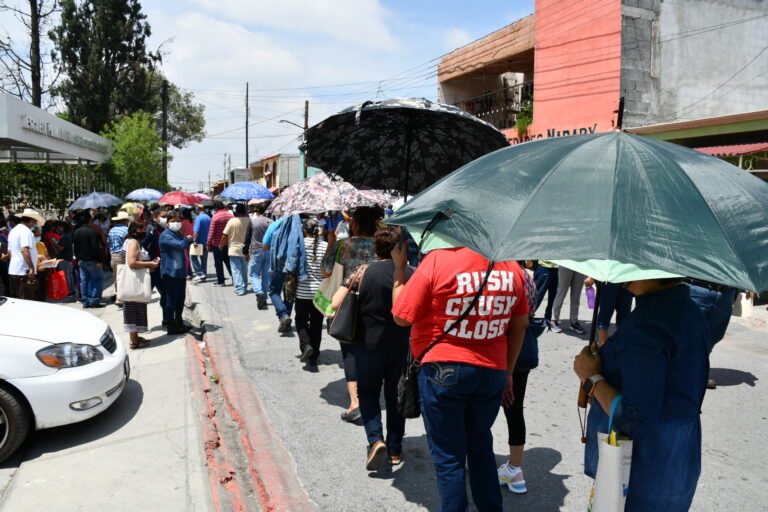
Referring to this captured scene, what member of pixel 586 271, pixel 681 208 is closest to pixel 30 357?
pixel 586 271

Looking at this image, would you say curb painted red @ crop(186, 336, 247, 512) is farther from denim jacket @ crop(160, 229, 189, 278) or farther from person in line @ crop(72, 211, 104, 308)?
person in line @ crop(72, 211, 104, 308)

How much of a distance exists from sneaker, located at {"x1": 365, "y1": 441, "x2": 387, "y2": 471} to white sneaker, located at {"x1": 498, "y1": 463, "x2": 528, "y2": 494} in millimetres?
798

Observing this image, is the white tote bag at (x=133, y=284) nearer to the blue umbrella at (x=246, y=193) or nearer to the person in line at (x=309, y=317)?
the person in line at (x=309, y=317)

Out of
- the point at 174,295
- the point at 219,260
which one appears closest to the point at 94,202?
the point at 219,260

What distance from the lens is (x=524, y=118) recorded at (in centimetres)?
1859

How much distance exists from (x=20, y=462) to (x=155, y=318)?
500 centimetres

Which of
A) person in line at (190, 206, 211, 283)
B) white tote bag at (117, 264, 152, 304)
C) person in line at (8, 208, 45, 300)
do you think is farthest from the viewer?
person in line at (190, 206, 211, 283)

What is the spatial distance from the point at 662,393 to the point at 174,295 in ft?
22.4

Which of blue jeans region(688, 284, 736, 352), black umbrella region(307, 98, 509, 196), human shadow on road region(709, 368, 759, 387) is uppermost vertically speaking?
black umbrella region(307, 98, 509, 196)

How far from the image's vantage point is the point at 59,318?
16.7 feet

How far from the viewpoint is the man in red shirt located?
279cm

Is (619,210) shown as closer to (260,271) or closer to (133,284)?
(133,284)

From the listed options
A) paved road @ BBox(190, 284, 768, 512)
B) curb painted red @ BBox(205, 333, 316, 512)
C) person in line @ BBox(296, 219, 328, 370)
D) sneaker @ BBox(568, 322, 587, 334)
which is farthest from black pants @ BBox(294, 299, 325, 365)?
sneaker @ BBox(568, 322, 587, 334)

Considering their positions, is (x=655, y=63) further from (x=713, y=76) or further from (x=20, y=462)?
(x=20, y=462)
